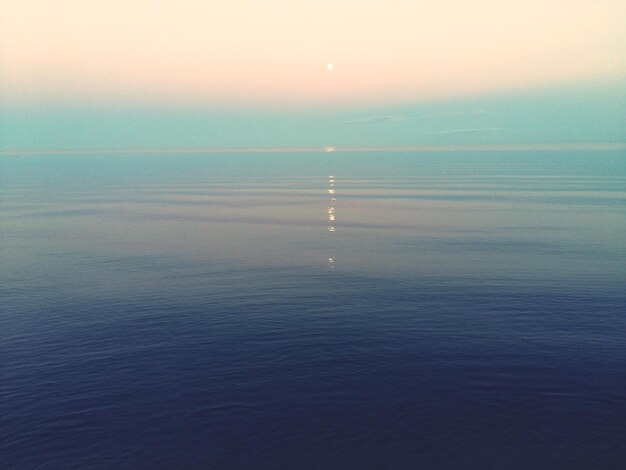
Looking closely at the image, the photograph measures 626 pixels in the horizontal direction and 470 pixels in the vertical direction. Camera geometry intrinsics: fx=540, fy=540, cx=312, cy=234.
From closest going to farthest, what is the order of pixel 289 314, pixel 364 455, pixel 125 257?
pixel 364 455 < pixel 289 314 < pixel 125 257

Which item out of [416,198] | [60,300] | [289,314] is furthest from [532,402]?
[416,198]

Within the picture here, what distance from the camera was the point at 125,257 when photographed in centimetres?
8900

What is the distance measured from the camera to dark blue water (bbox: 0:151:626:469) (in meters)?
35.4

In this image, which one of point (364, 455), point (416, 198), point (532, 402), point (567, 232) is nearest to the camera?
point (364, 455)

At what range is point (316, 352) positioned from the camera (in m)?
48.9

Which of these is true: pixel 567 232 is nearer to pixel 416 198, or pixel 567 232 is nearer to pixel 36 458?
pixel 416 198

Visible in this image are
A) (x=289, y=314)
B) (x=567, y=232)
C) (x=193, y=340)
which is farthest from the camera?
(x=567, y=232)

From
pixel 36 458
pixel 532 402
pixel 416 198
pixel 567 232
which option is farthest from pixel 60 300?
pixel 416 198

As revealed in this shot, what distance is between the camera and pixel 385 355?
48.1 metres

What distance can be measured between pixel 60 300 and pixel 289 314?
94.1 feet

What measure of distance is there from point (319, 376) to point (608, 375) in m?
23.4

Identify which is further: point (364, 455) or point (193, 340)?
point (193, 340)

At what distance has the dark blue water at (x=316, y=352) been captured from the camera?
116 ft

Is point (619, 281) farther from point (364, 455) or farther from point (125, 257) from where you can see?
point (125, 257)
